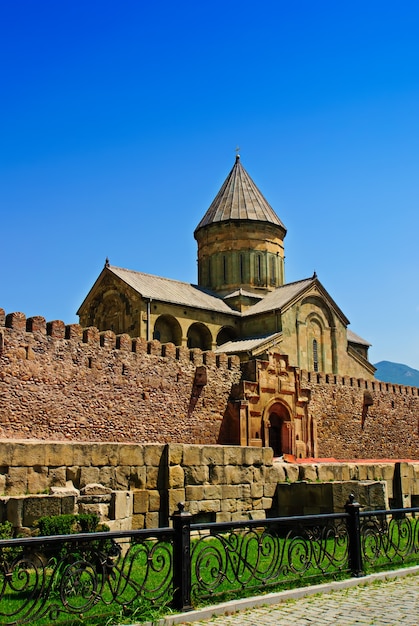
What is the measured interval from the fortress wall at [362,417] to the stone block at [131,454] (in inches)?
515

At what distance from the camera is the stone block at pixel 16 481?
918 cm

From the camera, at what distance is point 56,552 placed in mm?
7676

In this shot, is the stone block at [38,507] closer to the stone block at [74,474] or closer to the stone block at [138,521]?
the stone block at [74,474]

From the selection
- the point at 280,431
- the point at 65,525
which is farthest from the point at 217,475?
the point at 280,431

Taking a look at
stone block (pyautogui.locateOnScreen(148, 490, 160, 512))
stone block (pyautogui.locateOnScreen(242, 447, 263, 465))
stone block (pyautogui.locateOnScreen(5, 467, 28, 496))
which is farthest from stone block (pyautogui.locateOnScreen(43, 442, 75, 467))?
stone block (pyautogui.locateOnScreen(242, 447, 263, 465))

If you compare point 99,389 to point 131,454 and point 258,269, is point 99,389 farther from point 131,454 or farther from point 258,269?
point 258,269

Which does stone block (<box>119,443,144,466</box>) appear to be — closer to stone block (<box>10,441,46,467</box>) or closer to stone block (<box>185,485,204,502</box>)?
stone block (<box>185,485,204,502</box>)

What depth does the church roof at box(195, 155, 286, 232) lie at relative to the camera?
105 feet

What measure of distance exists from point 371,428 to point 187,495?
54.2ft

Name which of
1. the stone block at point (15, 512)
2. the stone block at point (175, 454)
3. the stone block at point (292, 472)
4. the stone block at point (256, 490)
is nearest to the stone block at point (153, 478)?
the stone block at point (175, 454)

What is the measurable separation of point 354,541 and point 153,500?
3.72 meters

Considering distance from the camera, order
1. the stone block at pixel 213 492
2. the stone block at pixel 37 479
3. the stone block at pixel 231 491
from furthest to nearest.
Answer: the stone block at pixel 231 491
the stone block at pixel 213 492
the stone block at pixel 37 479

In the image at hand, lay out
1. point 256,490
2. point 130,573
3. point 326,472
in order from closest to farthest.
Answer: point 130,573 < point 256,490 < point 326,472

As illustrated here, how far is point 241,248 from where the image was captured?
31484 mm
